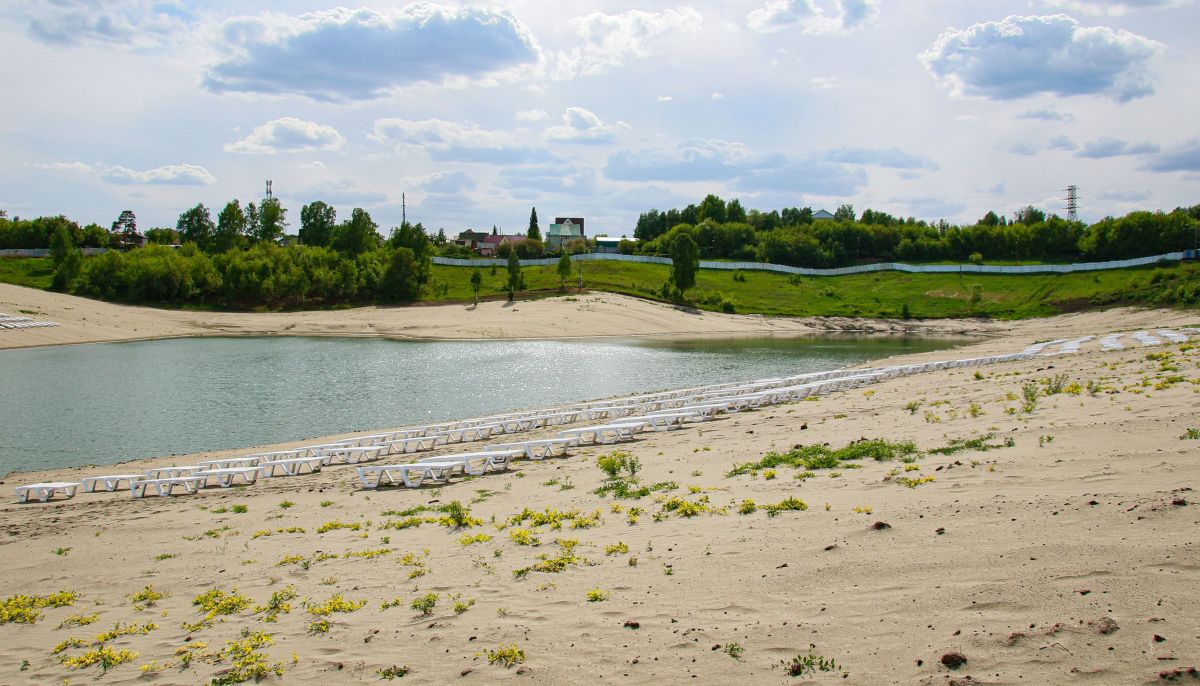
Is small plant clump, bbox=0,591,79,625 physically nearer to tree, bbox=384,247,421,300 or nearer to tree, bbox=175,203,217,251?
tree, bbox=384,247,421,300

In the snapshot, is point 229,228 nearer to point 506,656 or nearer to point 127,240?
point 127,240

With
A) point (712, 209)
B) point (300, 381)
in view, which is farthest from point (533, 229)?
point (300, 381)

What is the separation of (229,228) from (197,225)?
384 inches

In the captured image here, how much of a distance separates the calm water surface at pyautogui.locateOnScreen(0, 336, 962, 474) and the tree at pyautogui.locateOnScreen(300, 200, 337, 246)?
79100 mm

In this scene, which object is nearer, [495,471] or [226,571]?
[226,571]

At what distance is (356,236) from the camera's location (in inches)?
5468

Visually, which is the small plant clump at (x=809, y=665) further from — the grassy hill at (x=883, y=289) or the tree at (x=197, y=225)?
the tree at (x=197, y=225)

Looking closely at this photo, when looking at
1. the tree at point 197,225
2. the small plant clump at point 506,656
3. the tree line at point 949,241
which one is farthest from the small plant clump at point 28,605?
the tree at point 197,225

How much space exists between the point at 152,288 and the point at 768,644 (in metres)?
115

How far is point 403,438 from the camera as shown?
2756cm

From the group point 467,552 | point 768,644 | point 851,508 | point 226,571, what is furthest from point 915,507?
point 226,571

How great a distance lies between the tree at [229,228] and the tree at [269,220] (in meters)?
6.52

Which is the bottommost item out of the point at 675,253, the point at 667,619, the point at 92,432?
the point at 92,432

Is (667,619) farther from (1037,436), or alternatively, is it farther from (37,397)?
(37,397)
